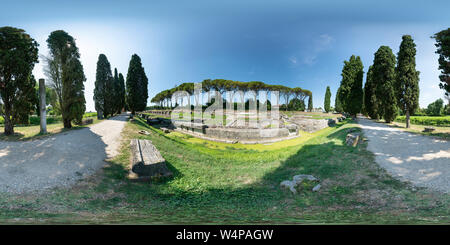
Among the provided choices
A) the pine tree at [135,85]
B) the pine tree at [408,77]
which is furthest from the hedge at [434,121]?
the pine tree at [135,85]

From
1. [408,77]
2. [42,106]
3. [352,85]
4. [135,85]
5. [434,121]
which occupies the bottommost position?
[434,121]

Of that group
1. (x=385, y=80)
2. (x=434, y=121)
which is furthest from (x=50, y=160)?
(x=434, y=121)

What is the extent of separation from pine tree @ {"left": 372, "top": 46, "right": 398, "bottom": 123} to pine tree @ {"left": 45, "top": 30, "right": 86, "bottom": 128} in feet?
88.4

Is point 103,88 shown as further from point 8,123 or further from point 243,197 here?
point 243,197

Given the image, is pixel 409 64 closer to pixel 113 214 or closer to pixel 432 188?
pixel 432 188

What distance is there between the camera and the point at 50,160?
226 inches

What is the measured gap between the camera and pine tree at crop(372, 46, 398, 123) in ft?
58.7

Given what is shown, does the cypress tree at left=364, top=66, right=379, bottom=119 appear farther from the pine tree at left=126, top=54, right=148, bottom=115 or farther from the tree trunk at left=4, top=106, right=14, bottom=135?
the tree trunk at left=4, top=106, right=14, bottom=135

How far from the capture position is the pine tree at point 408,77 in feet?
46.6

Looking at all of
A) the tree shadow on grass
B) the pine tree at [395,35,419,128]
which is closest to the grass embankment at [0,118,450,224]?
the tree shadow on grass

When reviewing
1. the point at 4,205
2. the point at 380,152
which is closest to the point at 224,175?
the point at 4,205

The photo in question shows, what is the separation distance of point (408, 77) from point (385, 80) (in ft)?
17.1

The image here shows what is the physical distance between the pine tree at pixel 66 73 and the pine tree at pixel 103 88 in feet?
37.1

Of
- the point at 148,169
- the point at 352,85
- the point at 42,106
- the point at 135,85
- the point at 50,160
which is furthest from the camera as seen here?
the point at 352,85
